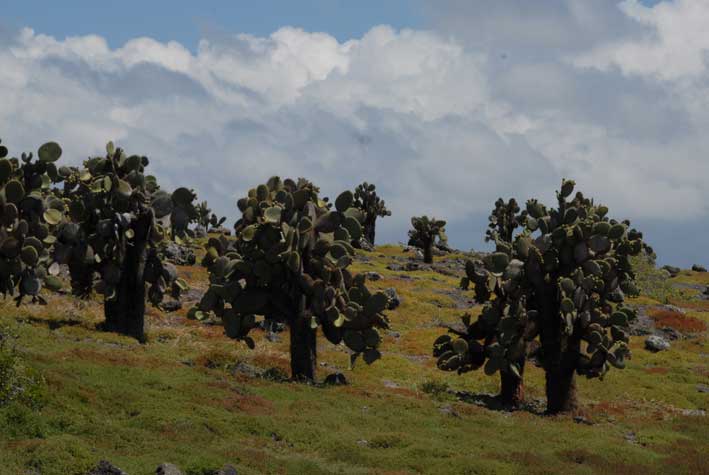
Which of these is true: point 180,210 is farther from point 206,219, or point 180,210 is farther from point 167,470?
point 206,219

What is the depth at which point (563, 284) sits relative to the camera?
2933cm

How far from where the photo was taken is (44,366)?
80.6ft

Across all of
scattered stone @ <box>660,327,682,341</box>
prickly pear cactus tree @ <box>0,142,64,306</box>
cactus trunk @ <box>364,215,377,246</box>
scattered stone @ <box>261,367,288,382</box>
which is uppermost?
cactus trunk @ <box>364,215,377,246</box>

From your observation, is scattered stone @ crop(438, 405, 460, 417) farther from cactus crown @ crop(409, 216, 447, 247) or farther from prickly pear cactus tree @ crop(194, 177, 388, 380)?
cactus crown @ crop(409, 216, 447, 247)

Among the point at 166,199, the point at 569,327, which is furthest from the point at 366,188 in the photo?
the point at 569,327

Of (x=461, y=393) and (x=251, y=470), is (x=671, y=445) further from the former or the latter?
(x=251, y=470)

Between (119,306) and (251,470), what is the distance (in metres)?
19.5

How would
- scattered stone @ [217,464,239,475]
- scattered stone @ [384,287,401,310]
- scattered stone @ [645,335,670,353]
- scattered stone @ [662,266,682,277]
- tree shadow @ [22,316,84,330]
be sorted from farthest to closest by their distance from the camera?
scattered stone @ [662,266,682,277] < scattered stone @ [384,287,401,310] < scattered stone @ [645,335,670,353] < tree shadow @ [22,316,84,330] < scattered stone @ [217,464,239,475]

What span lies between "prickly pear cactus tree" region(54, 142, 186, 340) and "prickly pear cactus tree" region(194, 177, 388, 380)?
4.77m

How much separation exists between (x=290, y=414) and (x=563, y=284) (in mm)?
11405

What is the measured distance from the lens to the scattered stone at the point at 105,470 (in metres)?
16.0

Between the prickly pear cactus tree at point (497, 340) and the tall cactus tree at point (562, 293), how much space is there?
Result: 44 mm

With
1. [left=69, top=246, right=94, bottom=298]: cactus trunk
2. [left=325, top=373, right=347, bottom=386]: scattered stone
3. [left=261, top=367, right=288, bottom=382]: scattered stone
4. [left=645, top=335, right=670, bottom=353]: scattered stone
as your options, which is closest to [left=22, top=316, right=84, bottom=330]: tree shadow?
[left=69, top=246, right=94, bottom=298]: cactus trunk

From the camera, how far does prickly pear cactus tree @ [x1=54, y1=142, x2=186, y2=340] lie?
34.8 m
